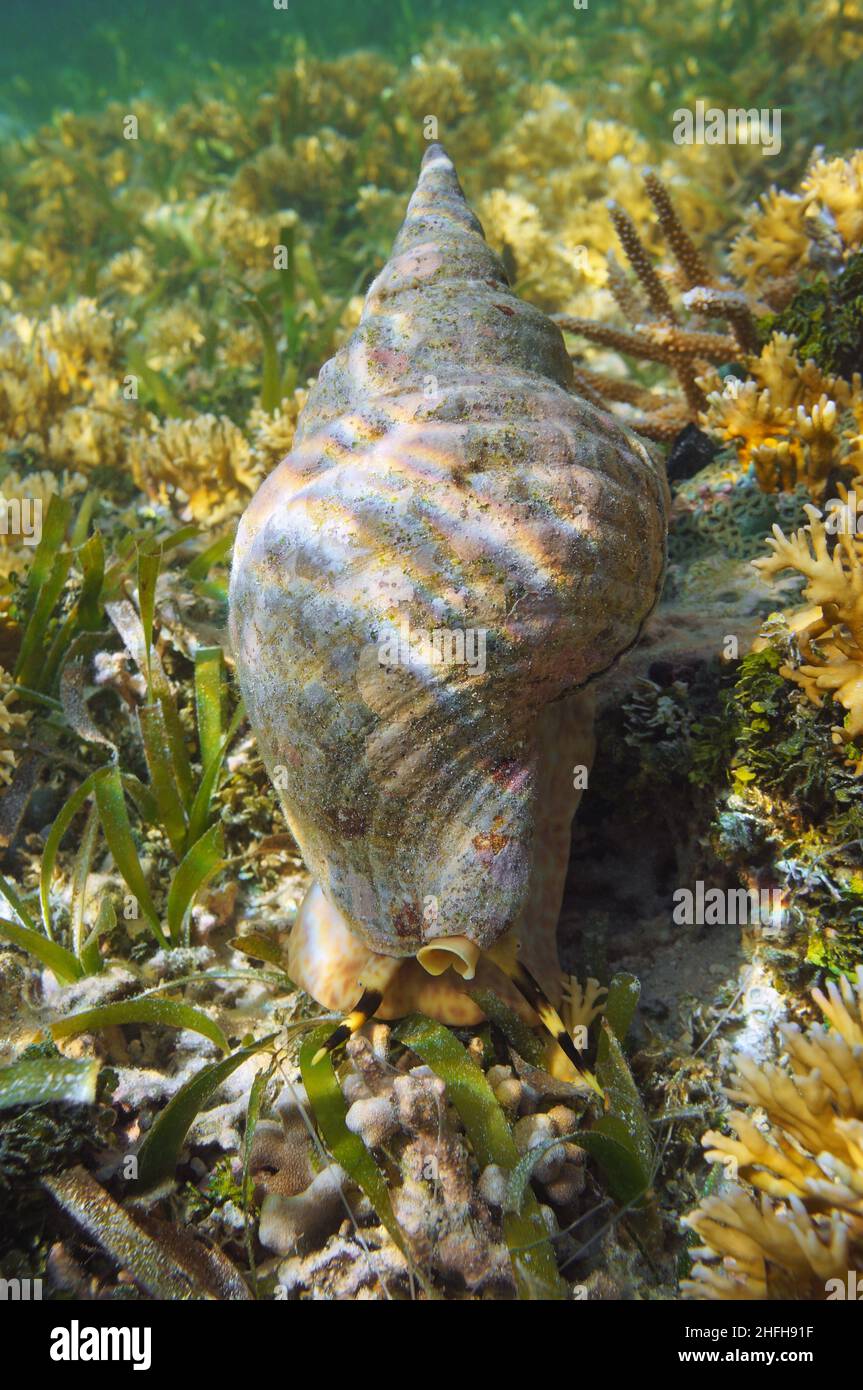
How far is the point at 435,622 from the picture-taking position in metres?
1.80

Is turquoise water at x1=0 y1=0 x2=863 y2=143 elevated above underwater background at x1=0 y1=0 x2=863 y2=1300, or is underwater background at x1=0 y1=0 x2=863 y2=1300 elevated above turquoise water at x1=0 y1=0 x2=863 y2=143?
turquoise water at x1=0 y1=0 x2=863 y2=143

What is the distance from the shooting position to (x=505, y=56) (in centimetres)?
1100

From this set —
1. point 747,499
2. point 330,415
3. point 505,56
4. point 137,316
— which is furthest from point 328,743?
point 505,56

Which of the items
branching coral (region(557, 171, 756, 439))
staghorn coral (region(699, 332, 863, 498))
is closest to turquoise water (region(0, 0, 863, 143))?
branching coral (region(557, 171, 756, 439))

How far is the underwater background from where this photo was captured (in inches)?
71.0

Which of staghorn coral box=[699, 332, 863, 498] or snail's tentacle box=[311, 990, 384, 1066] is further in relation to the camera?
staghorn coral box=[699, 332, 863, 498]

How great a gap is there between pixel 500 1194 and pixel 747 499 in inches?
109

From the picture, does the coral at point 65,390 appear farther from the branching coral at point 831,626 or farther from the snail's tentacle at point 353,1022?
the branching coral at point 831,626
